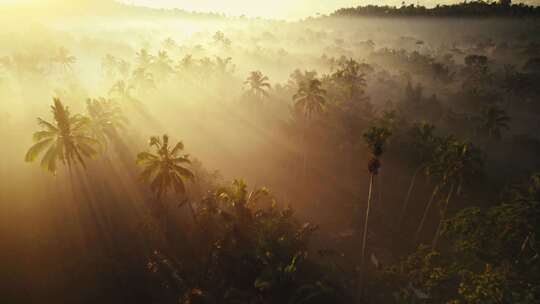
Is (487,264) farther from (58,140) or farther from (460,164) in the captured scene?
(58,140)

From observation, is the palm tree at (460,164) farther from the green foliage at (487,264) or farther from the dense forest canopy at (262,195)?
the green foliage at (487,264)

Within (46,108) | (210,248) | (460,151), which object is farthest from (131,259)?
(46,108)

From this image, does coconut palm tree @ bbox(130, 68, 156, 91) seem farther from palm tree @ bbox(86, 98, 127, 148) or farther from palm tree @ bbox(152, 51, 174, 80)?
palm tree @ bbox(86, 98, 127, 148)

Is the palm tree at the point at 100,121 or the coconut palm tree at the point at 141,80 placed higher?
the coconut palm tree at the point at 141,80

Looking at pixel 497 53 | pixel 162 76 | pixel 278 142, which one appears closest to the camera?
pixel 278 142

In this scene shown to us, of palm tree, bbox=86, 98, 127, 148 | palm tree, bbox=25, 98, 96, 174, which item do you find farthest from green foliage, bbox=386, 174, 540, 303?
palm tree, bbox=86, 98, 127, 148

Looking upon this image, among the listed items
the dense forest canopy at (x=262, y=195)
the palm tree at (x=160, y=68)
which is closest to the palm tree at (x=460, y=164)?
the dense forest canopy at (x=262, y=195)

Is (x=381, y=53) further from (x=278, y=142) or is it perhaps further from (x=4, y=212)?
(x=4, y=212)

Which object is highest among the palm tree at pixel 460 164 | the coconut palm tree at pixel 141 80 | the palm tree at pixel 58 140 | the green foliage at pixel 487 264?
the coconut palm tree at pixel 141 80

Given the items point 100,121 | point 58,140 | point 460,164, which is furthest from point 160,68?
point 460,164
